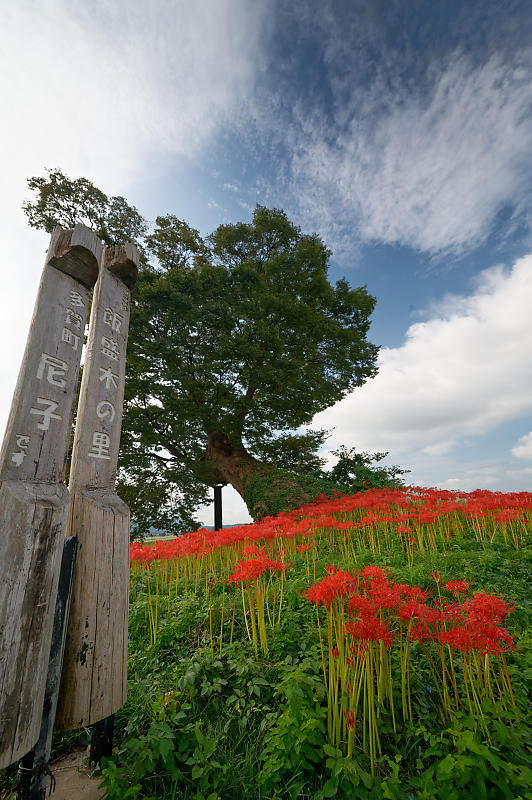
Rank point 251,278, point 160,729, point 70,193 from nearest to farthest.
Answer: point 160,729 → point 70,193 → point 251,278

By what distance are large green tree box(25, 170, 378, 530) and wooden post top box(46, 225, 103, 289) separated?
28.2 ft

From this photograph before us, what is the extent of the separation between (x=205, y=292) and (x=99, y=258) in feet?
32.1

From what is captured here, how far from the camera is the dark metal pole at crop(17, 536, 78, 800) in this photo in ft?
6.67

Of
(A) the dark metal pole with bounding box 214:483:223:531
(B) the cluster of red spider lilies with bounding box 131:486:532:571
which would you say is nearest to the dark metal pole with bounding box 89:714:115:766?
(B) the cluster of red spider lilies with bounding box 131:486:532:571

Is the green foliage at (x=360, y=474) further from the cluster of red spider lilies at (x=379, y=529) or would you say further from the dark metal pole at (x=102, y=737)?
the dark metal pole at (x=102, y=737)

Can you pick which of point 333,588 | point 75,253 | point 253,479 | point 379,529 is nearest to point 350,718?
point 333,588

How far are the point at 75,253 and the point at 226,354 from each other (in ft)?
30.1

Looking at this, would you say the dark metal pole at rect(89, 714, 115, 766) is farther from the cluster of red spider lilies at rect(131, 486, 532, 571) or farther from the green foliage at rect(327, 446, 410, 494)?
the green foliage at rect(327, 446, 410, 494)

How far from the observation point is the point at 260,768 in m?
2.17

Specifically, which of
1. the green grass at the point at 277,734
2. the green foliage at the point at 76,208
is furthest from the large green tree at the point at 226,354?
the green grass at the point at 277,734

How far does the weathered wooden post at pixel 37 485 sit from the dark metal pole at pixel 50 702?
0.58ft

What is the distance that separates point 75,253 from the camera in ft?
9.67

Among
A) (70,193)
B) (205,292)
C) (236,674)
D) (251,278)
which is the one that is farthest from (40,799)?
(70,193)

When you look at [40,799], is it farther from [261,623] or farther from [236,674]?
[261,623]
